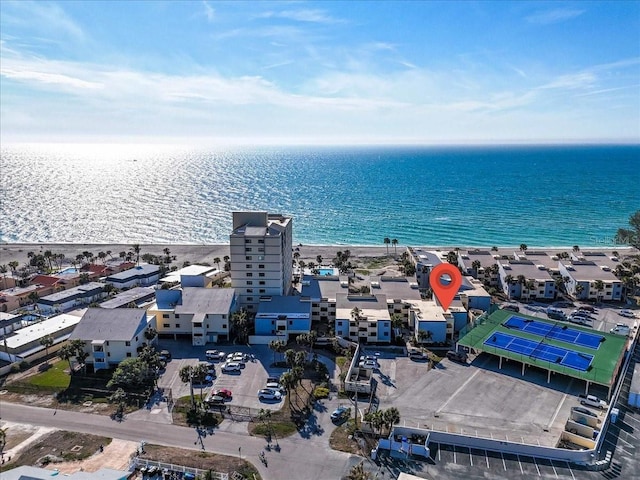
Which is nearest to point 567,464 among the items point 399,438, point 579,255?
point 399,438

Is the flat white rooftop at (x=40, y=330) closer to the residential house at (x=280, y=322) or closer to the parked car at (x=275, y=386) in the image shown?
the residential house at (x=280, y=322)

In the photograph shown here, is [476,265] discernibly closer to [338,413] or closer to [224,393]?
[338,413]

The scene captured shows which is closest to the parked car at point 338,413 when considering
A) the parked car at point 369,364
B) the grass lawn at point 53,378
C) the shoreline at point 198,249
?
the parked car at point 369,364

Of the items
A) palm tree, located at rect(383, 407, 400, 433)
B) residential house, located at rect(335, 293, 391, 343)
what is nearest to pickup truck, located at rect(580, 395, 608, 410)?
palm tree, located at rect(383, 407, 400, 433)

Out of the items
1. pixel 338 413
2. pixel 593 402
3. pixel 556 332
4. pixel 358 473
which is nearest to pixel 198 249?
pixel 338 413

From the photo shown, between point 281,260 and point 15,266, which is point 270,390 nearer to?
point 281,260

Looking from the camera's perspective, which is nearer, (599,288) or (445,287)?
(445,287)
